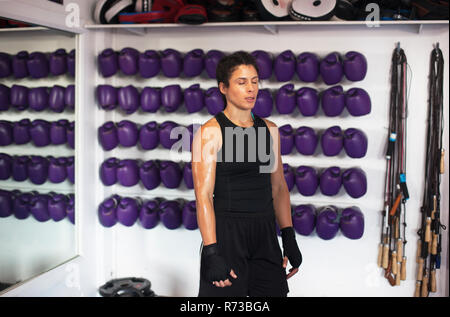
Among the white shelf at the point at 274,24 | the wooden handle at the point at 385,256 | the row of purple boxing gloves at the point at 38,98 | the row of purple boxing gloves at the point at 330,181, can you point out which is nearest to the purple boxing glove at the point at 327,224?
the row of purple boxing gloves at the point at 330,181

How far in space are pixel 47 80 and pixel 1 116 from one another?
2.11ft

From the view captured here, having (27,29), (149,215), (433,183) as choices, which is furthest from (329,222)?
(27,29)

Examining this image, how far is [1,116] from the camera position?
2.84 m

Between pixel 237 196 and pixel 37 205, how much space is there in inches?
66.9

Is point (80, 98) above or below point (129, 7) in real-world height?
below

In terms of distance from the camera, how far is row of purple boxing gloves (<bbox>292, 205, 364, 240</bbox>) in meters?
3.37

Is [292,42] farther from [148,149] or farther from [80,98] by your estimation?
[80,98]

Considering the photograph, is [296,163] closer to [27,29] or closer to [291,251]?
[291,251]

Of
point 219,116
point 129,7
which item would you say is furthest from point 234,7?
point 219,116

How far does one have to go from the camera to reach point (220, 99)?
3.45m

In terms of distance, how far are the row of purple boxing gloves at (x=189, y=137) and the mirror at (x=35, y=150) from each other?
331mm

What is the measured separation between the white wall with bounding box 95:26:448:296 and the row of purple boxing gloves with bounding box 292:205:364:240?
0.61 feet

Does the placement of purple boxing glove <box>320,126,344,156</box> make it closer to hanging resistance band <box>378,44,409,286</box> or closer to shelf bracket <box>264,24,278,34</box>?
hanging resistance band <box>378,44,409,286</box>

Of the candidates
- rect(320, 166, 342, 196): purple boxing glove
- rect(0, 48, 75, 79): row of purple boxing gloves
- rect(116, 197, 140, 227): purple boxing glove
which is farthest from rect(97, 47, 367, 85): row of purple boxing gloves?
rect(116, 197, 140, 227): purple boxing glove
